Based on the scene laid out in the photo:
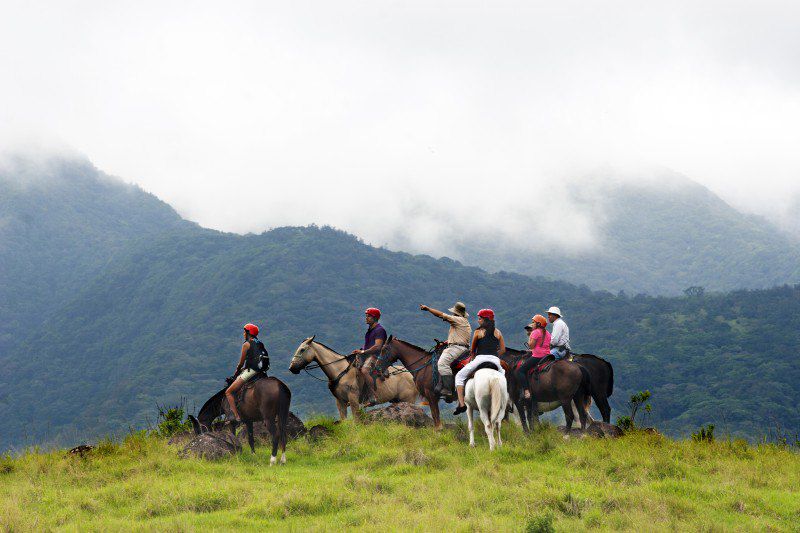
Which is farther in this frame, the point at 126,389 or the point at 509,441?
the point at 126,389

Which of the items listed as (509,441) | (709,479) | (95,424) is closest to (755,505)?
(709,479)

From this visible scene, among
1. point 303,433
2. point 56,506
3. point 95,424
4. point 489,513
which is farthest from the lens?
point 95,424

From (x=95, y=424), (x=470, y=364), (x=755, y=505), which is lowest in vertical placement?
(x=95, y=424)

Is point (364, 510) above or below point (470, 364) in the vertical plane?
below

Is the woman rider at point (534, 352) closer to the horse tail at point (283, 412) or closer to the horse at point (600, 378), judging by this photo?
the horse at point (600, 378)

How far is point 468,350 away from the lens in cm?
1911

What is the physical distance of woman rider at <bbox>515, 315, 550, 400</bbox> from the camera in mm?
18219

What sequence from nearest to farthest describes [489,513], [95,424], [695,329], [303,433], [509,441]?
[489,513]
[509,441]
[303,433]
[95,424]
[695,329]

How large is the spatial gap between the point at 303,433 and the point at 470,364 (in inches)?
198

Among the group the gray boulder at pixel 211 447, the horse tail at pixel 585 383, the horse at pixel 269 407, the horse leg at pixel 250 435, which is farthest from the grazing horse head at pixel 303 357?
the horse tail at pixel 585 383

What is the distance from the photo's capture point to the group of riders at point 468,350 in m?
17.6

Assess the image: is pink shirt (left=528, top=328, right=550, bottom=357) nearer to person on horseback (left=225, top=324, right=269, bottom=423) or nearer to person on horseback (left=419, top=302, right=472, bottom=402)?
person on horseback (left=419, top=302, right=472, bottom=402)

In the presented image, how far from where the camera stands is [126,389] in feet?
626

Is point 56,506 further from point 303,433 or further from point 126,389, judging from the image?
point 126,389
